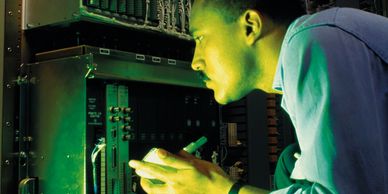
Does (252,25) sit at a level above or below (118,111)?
above

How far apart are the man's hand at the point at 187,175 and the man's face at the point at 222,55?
20 centimetres

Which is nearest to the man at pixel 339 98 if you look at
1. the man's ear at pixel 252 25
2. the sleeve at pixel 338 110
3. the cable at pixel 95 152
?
the sleeve at pixel 338 110

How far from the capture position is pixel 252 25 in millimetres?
1256

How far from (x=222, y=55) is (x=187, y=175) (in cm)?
32

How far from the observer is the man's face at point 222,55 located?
1.29m

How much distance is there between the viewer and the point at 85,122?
2.11 m

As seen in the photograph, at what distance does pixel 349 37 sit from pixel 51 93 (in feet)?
5.30

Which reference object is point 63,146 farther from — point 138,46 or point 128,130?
point 138,46

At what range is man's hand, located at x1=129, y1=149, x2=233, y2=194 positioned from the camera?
131 cm

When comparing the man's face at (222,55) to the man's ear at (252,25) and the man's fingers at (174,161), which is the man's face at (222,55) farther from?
the man's fingers at (174,161)

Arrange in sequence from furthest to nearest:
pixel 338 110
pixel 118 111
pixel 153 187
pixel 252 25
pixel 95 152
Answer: pixel 118 111, pixel 95 152, pixel 153 187, pixel 252 25, pixel 338 110

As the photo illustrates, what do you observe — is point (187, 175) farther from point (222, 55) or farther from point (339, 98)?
point (339, 98)

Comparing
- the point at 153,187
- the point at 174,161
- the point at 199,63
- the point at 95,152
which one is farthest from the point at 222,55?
the point at 95,152

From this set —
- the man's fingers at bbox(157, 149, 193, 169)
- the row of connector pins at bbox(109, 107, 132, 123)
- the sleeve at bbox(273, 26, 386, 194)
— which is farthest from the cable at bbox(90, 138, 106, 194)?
the sleeve at bbox(273, 26, 386, 194)
